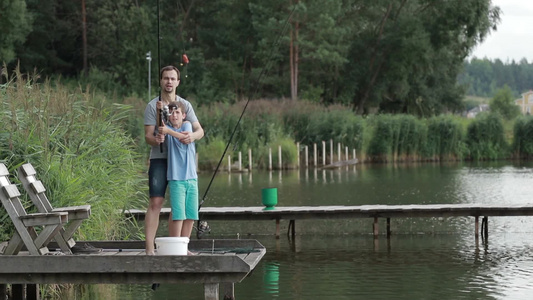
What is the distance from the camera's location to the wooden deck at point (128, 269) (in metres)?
8.26

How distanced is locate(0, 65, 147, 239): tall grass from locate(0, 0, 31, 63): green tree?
33.8 metres

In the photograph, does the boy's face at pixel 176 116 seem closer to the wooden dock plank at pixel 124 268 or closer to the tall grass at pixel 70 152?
the wooden dock plank at pixel 124 268

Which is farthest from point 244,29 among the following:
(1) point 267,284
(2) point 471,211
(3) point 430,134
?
(1) point 267,284

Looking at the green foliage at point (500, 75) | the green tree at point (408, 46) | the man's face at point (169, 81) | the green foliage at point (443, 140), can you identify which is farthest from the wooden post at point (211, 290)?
the green foliage at point (500, 75)

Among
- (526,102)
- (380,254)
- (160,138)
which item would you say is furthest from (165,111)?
(526,102)

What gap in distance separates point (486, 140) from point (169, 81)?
3496cm

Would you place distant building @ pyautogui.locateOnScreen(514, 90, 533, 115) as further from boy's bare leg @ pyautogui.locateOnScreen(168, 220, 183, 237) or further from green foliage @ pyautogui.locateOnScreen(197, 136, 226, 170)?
boy's bare leg @ pyautogui.locateOnScreen(168, 220, 183, 237)

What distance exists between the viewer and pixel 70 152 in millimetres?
11156

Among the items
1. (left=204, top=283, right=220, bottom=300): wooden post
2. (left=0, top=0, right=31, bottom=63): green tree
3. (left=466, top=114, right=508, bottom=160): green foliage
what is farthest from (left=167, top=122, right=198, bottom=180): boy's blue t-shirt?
(left=0, top=0, right=31, bottom=63): green tree

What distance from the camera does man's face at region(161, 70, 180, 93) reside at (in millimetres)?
8766

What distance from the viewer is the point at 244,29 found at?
53.9 metres

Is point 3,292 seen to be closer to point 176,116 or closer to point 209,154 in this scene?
point 176,116

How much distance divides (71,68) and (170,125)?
47.3 meters

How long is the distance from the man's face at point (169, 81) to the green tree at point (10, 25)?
37.1 m
